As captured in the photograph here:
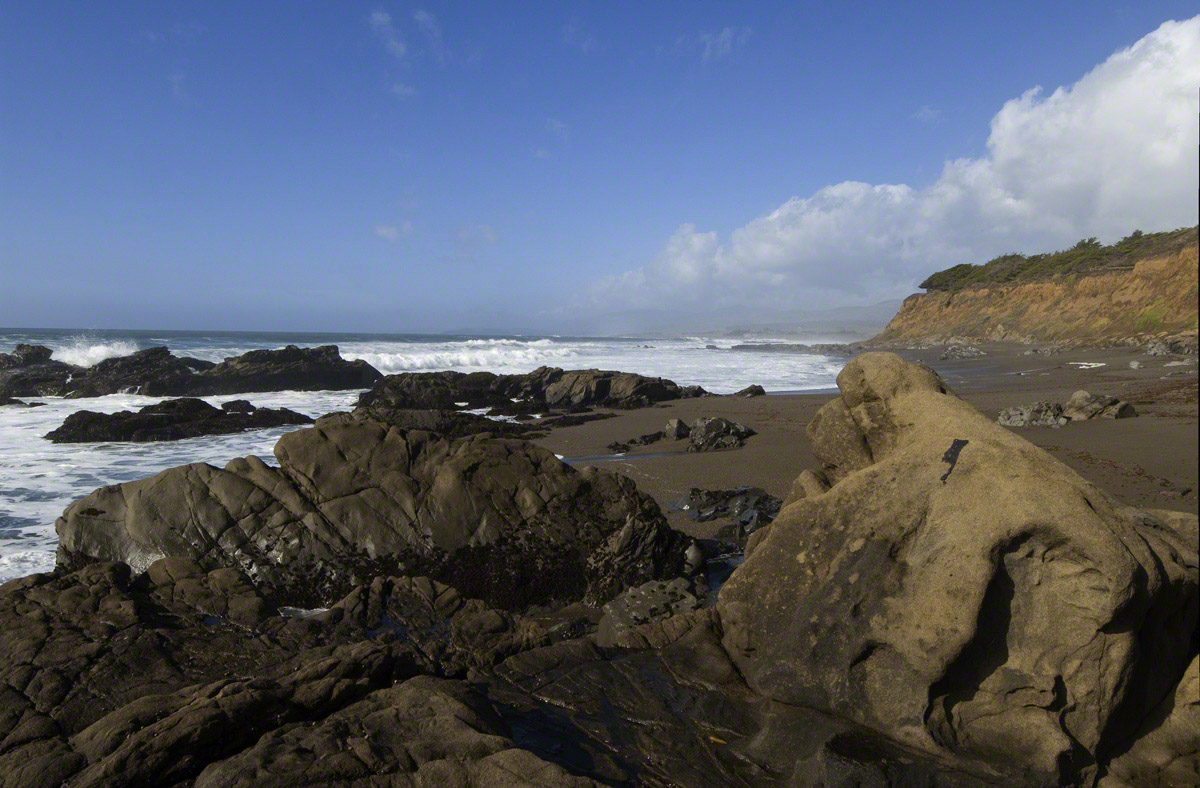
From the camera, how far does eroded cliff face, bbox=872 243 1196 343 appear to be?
3456 centimetres

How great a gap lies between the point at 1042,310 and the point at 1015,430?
38.4 metres

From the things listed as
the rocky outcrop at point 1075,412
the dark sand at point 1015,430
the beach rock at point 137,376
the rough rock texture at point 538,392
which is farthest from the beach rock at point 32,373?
the rocky outcrop at point 1075,412

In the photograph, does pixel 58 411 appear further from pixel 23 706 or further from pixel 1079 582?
pixel 1079 582

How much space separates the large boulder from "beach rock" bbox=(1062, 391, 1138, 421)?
1030cm

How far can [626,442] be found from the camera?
15.3 m

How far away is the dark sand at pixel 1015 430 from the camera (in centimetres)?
905

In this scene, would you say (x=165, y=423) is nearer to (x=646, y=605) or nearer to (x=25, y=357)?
(x=646, y=605)

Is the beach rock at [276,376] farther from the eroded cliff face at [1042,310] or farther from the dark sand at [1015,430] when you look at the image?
the eroded cliff face at [1042,310]

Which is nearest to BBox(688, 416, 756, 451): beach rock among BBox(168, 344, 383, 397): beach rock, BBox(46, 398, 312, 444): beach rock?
BBox(46, 398, 312, 444): beach rock

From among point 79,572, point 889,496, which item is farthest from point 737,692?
point 79,572

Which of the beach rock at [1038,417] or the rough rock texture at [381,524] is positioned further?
the beach rock at [1038,417]

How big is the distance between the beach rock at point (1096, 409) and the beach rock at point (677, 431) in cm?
754

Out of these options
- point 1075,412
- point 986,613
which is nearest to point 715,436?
point 1075,412

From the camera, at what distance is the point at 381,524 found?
24.0ft
